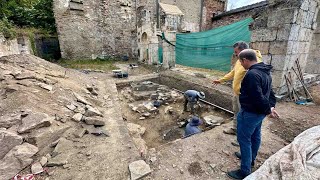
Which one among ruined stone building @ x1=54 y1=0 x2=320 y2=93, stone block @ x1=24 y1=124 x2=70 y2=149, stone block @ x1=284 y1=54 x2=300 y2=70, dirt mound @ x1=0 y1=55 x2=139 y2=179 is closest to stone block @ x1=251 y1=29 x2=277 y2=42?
ruined stone building @ x1=54 y1=0 x2=320 y2=93

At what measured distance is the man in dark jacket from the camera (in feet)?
5.79

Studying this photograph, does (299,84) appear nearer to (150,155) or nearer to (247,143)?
(247,143)

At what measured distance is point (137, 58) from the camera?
1289 centimetres

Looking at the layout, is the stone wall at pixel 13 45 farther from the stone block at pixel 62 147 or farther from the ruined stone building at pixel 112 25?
the stone block at pixel 62 147

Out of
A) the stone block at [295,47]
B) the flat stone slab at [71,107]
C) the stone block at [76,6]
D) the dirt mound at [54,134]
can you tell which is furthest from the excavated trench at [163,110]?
the stone block at [76,6]

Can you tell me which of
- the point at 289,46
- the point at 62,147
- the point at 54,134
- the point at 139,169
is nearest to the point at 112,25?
the point at 54,134

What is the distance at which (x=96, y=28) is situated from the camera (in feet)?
37.5

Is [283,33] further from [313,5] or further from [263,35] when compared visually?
[313,5]

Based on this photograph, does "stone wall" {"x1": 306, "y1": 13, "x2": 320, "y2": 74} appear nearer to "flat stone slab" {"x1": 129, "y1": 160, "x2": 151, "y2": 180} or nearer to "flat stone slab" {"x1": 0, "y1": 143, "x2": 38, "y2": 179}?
"flat stone slab" {"x1": 129, "y1": 160, "x2": 151, "y2": 180}

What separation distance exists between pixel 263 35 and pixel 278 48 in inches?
19.4

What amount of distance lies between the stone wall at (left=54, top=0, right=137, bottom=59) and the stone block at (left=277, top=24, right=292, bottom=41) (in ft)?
34.7

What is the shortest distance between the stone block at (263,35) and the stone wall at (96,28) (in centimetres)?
1004

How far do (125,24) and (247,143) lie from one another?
1247 cm

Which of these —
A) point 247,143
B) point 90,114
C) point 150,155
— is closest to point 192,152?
point 150,155
